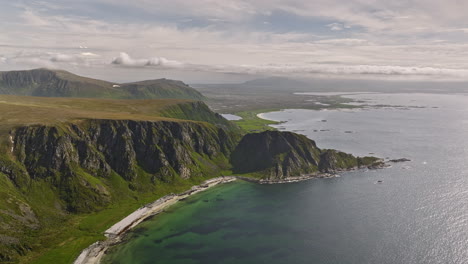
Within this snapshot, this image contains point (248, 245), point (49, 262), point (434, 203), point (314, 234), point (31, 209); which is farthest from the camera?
point (434, 203)

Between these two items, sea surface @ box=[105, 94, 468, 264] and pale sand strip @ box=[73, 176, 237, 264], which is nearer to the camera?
sea surface @ box=[105, 94, 468, 264]

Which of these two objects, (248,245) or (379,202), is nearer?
(248,245)

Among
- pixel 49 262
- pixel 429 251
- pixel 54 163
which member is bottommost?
pixel 49 262

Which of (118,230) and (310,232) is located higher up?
(310,232)

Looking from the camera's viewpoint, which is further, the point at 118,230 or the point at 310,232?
the point at 118,230

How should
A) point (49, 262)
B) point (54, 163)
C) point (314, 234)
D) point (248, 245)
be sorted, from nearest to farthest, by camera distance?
point (49, 262) < point (248, 245) < point (314, 234) < point (54, 163)

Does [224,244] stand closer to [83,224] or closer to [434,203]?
[83,224]

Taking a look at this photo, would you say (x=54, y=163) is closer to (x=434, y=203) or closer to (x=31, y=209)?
(x=31, y=209)

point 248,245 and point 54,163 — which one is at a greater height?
point 54,163

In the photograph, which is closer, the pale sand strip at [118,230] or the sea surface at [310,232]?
the sea surface at [310,232]

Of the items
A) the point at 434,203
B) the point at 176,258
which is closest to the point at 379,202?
the point at 434,203
